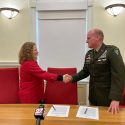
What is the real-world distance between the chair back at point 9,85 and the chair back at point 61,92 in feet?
1.44

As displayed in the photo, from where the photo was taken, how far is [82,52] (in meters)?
3.89

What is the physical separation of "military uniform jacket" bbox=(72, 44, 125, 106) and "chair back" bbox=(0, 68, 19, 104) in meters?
0.96

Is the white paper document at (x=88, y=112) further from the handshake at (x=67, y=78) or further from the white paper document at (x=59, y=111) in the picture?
the handshake at (x=67, y=78)

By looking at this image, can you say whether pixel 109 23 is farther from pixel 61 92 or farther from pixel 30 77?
pixel 30 77

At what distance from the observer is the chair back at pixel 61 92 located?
8.96 feet

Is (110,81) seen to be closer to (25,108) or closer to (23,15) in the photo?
(25,108)

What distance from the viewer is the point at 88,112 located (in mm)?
1952

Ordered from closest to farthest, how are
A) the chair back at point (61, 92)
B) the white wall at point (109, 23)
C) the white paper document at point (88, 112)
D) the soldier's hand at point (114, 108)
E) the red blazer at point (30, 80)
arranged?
the white paper document at point (88, 112)
the soldier's hand at point (114, 108)
the red blazer at point (30, 80)
the chair back at point (61, 92)
the white wall at point (109, 23)

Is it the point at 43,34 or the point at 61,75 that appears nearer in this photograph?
the point at 61,75

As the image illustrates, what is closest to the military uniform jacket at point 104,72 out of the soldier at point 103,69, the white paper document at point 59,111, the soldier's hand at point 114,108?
the soldier at point 103,69

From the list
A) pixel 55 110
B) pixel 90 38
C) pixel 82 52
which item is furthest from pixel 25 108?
pixel 82 52

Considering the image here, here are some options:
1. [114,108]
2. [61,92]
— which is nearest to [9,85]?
[61,92]

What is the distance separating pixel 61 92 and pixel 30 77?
51cm

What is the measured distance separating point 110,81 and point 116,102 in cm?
37
